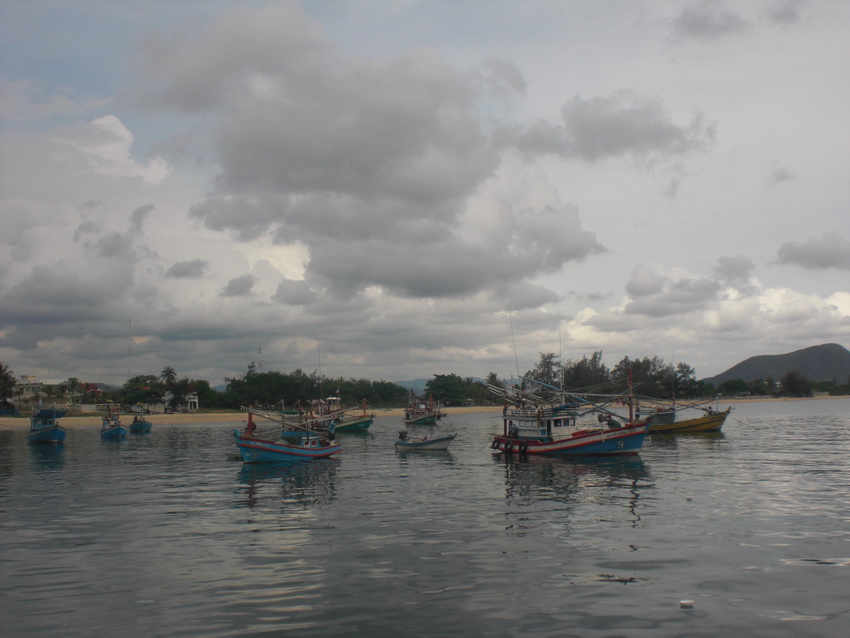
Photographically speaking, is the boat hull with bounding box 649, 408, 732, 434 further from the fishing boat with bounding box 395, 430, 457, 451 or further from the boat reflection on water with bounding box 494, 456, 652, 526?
the boat reflection on water with bounding box 494, 456, 652, 526

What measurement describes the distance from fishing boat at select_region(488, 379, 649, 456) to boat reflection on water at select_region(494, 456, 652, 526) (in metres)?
0.91

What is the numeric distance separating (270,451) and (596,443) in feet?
84.4

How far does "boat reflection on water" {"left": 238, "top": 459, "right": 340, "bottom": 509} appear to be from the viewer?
33.4m

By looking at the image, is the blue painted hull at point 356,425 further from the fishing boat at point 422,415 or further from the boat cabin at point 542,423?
the boat cabin at point 542,423

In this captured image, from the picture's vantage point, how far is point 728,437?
75.2 m

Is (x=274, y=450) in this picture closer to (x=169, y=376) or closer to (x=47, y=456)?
(x=47, y=456)

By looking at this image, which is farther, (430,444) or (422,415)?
(422,415)

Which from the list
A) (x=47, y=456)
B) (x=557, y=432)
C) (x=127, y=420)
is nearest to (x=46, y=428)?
(x=47, y=456)

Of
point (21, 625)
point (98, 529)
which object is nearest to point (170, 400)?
point (98, 529)

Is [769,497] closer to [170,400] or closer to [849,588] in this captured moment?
[849,588]

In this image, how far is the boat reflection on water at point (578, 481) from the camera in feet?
103

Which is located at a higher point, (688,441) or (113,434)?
(113,434)

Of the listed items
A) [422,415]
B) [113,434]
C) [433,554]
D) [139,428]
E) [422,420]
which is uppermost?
[433,554]

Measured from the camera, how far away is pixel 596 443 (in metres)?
52.9
